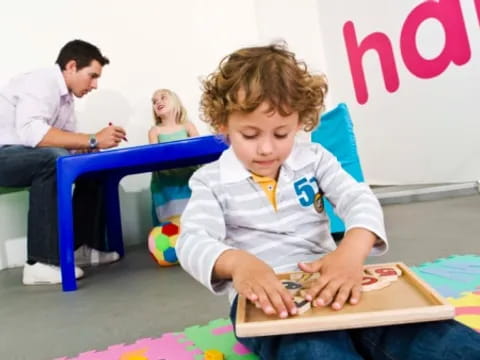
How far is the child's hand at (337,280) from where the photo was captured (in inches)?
20.4

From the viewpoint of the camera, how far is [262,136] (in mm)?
641

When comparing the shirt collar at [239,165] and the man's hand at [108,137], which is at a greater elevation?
the man's hand at [108,137]

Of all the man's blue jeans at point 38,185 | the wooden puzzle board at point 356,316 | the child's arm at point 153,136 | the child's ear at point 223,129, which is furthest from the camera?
the child's arm at point 153,136

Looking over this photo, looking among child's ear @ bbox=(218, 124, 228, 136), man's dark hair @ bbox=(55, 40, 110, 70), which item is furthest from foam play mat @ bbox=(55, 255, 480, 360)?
man's dark hair @ bbox=(55, 40, 110, 70)

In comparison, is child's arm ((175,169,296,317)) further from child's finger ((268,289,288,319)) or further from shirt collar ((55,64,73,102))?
shirt collar ((55,64,73,102))

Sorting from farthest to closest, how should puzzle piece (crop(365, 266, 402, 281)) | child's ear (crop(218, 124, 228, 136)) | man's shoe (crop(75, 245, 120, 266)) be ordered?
man's shoe (crop(75, 245, 120, 266))
child's ear (crop(218, 124, 228, 136))
puzzle piece (crop(365, 266, 402, 281))

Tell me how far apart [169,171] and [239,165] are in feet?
4.30

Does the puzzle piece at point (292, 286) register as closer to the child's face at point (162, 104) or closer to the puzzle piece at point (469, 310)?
the puzzle piece at point (469, 310)

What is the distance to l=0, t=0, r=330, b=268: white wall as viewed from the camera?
6.76 ft

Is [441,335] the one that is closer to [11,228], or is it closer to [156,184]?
[156,184]

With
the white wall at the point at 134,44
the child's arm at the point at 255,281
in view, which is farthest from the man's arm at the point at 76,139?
the child's arm at the point at 255,281

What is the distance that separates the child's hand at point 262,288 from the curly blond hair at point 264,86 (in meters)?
0.20

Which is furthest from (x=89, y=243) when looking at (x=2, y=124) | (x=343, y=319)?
(x=343, y=319)

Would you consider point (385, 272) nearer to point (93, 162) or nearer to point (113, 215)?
point (93, 162)
